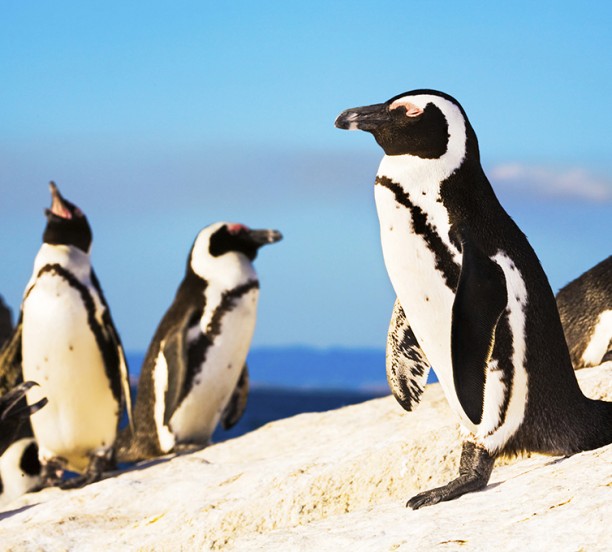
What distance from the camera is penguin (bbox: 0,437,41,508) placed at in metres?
7.42

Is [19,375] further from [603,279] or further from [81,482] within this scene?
[603,279]

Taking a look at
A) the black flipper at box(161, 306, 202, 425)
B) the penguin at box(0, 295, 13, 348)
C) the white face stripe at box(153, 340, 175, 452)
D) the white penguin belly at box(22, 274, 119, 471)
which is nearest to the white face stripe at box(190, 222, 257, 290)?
the black flipper at box(161, 306, 202, 425)

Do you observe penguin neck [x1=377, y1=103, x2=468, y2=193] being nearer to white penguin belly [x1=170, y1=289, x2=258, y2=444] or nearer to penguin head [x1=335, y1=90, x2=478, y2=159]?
penguin head [x1=335, y1=90, x2=478, y2=159]

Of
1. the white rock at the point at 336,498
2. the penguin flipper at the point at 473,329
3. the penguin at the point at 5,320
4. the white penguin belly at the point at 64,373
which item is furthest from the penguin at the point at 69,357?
the penguin at the point at 5,320

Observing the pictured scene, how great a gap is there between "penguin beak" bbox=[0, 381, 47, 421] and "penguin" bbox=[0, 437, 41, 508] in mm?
1025

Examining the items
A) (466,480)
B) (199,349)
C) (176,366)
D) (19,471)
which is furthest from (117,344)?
(466,480)

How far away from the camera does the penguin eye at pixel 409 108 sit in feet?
12.9

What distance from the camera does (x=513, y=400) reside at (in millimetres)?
3795

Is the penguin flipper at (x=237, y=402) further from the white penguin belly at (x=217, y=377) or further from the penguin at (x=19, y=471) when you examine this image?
the penguin at (x=19, y=471)

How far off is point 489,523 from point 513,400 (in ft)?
2.05

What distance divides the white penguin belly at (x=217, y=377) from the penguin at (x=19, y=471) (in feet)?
3.31

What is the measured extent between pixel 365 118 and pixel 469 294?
0.80 metres

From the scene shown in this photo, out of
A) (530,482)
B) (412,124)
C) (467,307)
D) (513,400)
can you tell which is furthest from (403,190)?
(530,482)

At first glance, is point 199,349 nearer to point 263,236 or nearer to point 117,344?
point 117,344
